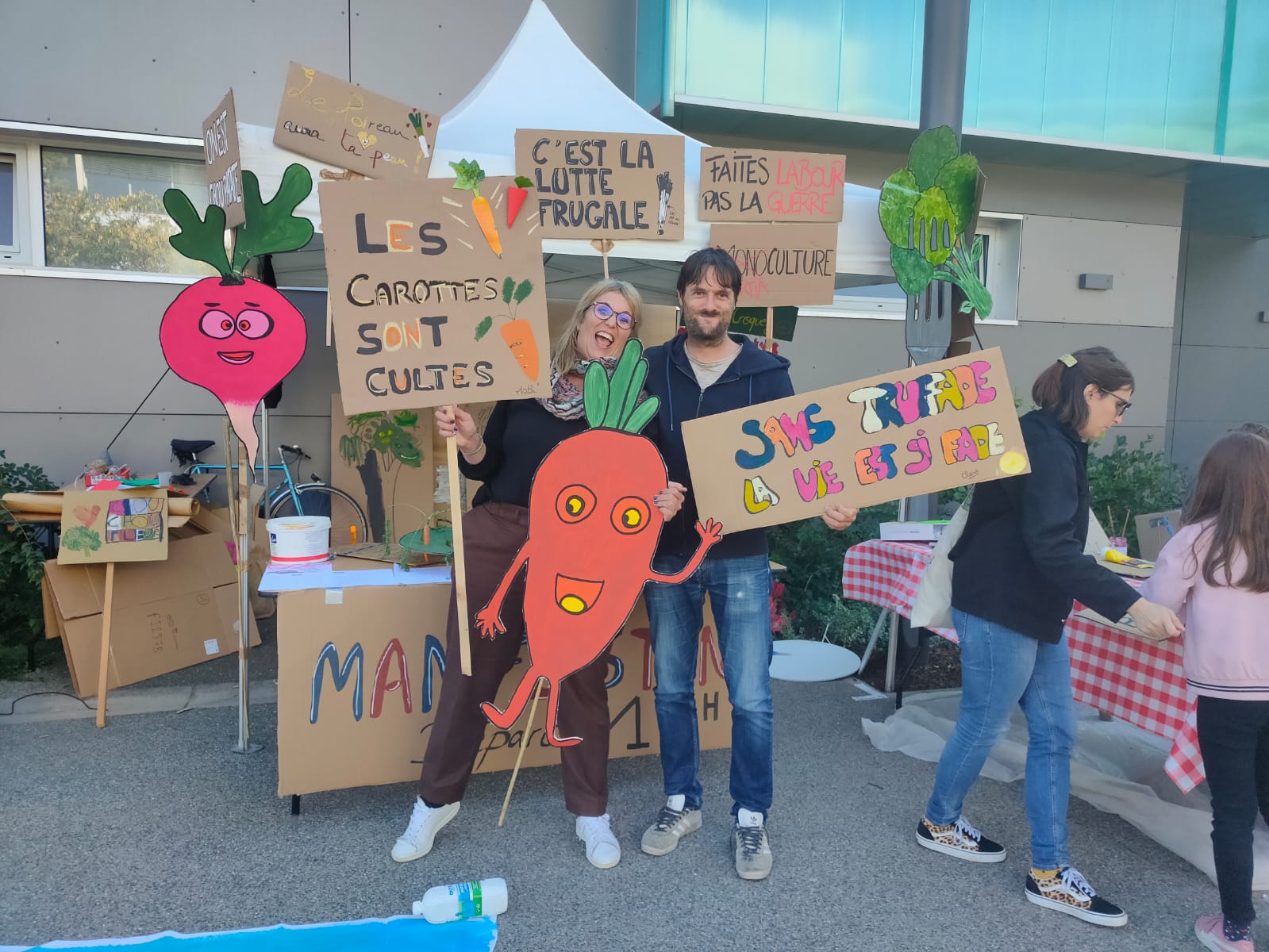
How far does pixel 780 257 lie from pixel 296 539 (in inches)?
87.1

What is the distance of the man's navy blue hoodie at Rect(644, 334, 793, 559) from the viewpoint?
91.3 inches

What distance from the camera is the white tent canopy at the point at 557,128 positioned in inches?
130

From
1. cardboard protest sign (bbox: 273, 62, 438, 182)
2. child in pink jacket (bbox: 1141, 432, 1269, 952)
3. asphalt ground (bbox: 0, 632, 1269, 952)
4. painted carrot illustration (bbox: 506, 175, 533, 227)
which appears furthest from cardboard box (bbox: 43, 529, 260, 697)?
child in pink jacket (bbox: 1141, 432, 1269, 952)

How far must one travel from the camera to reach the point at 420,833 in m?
2.40

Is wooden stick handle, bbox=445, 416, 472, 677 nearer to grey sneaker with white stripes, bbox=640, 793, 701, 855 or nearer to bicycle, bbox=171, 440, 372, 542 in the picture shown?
grey sneaker with white stripes, bbox=640, 793, 701, 855

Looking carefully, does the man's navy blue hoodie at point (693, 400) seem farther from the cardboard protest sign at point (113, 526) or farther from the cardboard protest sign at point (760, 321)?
the cardboard protest sign at point (113, 526)

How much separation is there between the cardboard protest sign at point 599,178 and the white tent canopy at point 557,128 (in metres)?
0.18

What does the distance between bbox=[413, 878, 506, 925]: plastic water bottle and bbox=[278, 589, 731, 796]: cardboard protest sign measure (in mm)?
437

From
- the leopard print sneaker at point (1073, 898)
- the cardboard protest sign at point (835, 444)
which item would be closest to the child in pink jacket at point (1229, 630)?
the leopard print sneaker at point (1073, 898)

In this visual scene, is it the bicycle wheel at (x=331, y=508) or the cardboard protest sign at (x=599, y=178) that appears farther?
the bicycle wheel at (x=331, y=508)

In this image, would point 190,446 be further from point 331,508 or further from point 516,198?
point 516,198

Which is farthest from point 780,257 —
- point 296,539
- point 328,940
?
point 328,940

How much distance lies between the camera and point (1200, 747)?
6.77 feet

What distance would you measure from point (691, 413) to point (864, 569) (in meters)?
1.75
